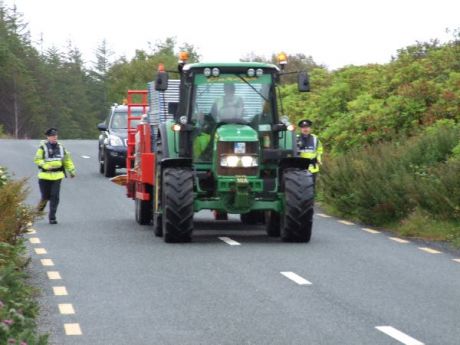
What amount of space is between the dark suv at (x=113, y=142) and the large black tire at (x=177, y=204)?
17.3 meters

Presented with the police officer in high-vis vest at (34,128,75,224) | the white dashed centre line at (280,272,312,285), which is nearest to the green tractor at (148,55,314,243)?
the police officer in high-vis vest at (34,128,75,224)

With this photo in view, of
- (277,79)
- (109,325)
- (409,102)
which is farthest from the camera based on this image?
(409,102)

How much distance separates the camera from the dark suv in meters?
37.5

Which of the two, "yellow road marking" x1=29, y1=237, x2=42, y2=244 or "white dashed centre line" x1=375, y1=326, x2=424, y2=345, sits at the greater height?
"white dashed centre line" x1=375, y1=326, x2=424, y2=345

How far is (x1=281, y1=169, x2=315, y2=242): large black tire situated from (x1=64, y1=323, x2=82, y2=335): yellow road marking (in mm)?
8185

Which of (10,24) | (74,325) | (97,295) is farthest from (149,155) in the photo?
(10,24)

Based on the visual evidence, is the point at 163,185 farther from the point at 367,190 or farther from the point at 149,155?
the point at 367,190

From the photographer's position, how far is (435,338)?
1116cm

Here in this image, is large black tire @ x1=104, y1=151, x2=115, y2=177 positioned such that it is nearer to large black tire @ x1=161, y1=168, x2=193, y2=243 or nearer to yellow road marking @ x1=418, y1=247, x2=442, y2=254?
large black tire @ x1=161, y1=168, x2=193, y2=243

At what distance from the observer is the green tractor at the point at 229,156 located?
781 inches

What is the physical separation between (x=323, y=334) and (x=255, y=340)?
0.66m

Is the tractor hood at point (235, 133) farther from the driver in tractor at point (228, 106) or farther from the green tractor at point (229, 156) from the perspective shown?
the driver in tractor at point (228, 106)

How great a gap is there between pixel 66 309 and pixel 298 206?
289 inches

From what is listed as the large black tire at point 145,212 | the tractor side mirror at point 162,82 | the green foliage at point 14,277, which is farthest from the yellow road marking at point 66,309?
the large black tire at point 145,212
